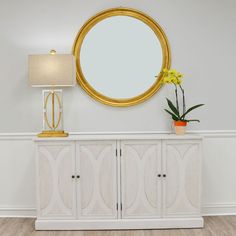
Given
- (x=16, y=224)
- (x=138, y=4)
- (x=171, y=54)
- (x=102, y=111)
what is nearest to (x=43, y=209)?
(x=16, y=224)

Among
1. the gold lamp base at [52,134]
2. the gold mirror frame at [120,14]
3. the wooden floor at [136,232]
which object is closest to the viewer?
the wooden floor at [136,232]

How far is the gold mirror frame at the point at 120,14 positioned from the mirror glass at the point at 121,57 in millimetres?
28

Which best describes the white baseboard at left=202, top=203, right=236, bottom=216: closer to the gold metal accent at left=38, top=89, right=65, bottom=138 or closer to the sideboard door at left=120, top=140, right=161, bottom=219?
the sideboard door at left=120, top=140, right=161, bottom=219

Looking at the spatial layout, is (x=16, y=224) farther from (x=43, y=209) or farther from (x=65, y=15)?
(x=65, y=15)

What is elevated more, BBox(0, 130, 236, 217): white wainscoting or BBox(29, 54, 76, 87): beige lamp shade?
BBox(29, 54, 76, 87): beige lamp shade

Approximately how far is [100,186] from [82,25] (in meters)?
1.39

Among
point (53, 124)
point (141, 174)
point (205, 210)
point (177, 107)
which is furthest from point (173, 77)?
point (205, 210)

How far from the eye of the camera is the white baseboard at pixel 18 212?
3.16 m

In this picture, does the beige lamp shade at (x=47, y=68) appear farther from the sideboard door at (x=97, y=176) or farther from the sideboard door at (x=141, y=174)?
the sideboard door at (x=141, y=174)

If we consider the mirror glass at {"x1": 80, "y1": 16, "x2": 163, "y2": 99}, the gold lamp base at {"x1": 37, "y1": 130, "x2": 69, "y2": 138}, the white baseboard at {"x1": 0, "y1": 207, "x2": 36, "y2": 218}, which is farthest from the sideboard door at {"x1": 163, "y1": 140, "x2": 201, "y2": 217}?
the white baseboard at {"x1": 0, "y1": 207, "x2": 36, "y2": 218}

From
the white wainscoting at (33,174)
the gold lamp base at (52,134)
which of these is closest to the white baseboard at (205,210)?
the white wainscoting at (33,174)

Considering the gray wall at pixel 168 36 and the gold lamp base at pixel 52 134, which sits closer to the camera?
the gold lamp base at pixel 52 134

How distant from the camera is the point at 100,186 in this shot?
9.23 ft

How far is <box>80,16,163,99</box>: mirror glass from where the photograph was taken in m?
3.11
